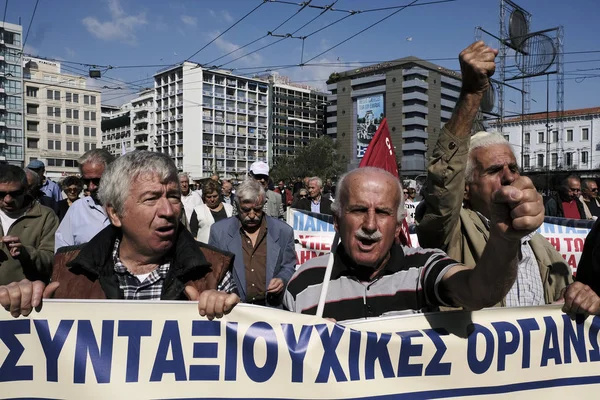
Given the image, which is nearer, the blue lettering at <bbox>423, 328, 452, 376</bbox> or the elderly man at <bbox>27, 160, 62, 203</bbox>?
the blue lettering at <bbox>423, 328, 452, 376</bbox>

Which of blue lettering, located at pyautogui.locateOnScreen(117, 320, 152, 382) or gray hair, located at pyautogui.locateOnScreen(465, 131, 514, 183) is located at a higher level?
gray hair, located at pyautogui.locateOnScreen(465, 131, 514, 183)

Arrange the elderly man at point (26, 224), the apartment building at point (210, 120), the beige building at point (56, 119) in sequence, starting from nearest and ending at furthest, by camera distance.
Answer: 1. the elderly man at point (26, 224)
2. the beige building at point (56, 119)
3. the apartment building at point (210, 120)

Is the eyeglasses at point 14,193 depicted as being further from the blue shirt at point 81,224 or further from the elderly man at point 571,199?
the elderly man at point 571,199

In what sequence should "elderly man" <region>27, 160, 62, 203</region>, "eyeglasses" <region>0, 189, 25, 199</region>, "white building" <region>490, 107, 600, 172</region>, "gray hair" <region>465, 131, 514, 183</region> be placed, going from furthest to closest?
"white building" <region>490, 107, 600, 172</region> < "elderly man" <region>27, 160, 62, 203</region> < "eyeglasses" <region>0, 189, 25, 199</region> < "gray hair" <region>465, 131, 514, 183</region>

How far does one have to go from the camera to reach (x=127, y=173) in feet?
8.06

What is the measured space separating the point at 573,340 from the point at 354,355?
935 mm

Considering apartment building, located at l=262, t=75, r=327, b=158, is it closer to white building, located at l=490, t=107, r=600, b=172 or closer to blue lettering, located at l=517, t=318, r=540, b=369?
white building, located at l=490, t=107, r=600, b=172

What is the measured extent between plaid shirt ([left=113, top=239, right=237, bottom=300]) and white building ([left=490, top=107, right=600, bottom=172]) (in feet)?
263

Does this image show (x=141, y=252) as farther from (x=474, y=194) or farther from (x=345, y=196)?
(x=474, y=194)

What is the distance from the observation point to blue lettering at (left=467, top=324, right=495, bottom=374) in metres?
2.06

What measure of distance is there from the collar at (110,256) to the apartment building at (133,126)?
123 m

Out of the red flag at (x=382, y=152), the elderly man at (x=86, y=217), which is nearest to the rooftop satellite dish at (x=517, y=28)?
the red flag at (x=382, y=152)

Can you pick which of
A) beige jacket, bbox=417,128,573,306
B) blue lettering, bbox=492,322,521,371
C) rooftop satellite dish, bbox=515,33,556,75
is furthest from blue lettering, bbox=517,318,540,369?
rooftop satellite dish, bbox=515,33,556,75

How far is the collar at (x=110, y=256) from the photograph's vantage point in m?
2.31
